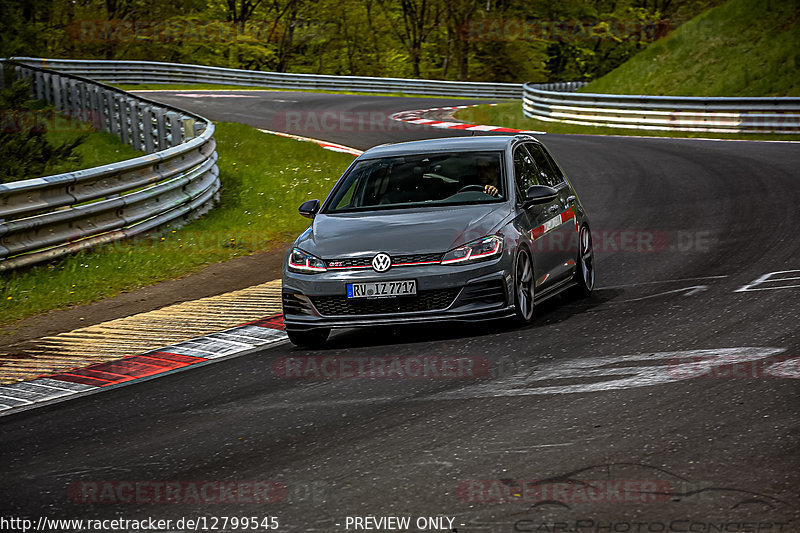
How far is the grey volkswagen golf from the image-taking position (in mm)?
8602

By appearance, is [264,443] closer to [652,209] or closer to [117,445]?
[117,445]

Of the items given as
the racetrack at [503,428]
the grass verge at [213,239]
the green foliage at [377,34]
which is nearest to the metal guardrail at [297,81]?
the green foliage at [377,34]

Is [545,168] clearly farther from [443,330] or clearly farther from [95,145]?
[95,145]

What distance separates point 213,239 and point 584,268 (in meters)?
5.93

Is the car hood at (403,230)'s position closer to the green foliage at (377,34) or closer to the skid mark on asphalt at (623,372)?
the skid mark on asphalt at (623,372)

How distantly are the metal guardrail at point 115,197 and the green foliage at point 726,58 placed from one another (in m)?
19.1

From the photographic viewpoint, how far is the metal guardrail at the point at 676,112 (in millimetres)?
27375

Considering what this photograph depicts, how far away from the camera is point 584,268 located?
1066 cm

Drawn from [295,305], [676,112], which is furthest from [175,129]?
[676,112]

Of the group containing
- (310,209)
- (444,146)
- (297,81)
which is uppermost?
(444,146)

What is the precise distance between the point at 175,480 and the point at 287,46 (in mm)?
67388

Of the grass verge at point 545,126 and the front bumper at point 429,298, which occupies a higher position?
the front bumper at point 429,298

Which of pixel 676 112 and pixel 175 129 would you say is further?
pixel 676 112

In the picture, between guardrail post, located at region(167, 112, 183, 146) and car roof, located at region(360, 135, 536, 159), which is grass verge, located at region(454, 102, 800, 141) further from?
car roof, located at region(360, 135, 536, 159)
